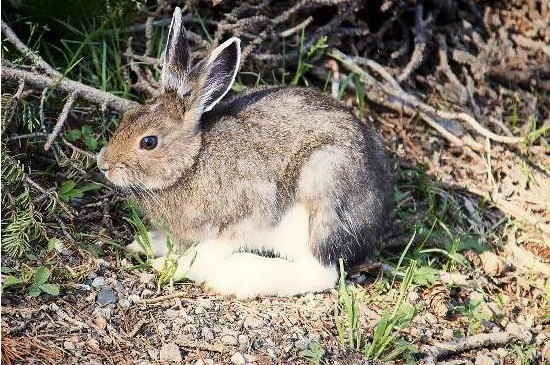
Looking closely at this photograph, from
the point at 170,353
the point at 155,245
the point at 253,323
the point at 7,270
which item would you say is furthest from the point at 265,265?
the point at 7,270

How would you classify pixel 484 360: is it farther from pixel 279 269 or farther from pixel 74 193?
pixel 74 193

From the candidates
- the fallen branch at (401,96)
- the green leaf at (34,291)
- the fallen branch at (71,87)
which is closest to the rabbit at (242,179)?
the fallen branch at (71,87)

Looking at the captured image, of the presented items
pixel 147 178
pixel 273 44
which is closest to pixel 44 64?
pixel 147 178

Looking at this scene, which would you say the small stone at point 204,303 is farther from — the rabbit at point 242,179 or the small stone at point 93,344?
the small stone at point 93,344

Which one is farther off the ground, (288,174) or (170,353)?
(288,174)

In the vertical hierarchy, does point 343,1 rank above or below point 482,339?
above

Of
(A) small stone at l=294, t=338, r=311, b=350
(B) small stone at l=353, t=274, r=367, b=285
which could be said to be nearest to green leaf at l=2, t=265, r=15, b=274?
(A) small stone at l=294, t=338, r=311, b=350

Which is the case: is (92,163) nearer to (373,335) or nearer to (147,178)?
(147,178)

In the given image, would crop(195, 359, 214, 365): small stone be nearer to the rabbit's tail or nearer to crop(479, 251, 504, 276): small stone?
the rabbit's tail
